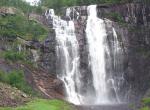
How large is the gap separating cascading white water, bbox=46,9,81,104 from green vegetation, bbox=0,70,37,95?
10.3m

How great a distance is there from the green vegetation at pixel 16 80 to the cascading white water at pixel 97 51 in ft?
47.4

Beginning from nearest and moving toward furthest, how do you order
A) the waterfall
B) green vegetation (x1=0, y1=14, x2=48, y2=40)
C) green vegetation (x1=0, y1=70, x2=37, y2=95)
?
green vegetation (x1=0, y1=70, x2=37, y2=95) → the waterfall → green vegetation (x1=0, y1=14, x2=48, y2=40)

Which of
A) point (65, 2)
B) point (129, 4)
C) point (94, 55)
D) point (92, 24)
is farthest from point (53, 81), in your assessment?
point (65, 2)

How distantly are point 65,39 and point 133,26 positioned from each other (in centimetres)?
1252

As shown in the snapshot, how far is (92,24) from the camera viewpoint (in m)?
74.8

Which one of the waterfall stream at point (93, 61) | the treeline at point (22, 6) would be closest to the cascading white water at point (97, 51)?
the waterfall stream at point (93, 61)

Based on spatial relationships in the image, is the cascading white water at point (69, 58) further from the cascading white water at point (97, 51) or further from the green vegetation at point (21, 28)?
the green vegetation at point (21, 28)

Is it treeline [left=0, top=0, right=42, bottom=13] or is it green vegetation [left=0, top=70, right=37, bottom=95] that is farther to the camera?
treeline [left=0, top=0, right=42, bottom=13]

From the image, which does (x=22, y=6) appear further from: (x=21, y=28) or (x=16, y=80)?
(x=16, y=80)

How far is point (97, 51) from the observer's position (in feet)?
233

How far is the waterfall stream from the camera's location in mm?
65750

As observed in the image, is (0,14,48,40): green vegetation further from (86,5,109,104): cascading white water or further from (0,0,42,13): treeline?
(86,5,109,104): cascading white water

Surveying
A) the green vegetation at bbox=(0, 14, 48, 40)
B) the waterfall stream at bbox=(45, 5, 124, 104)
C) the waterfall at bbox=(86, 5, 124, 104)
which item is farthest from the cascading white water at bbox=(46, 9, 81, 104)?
the green vegetation at bbox=(0, 14, 48, 40)

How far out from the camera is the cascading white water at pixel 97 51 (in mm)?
66750
